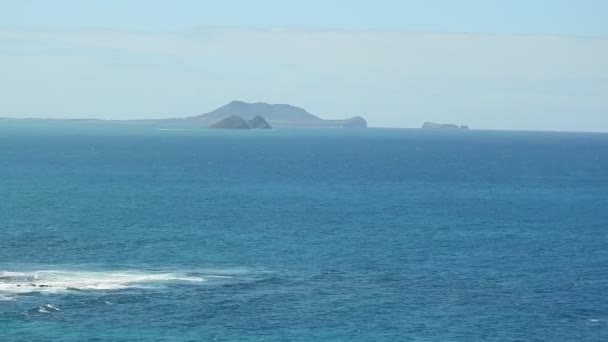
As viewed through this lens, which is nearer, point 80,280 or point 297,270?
point 80,280

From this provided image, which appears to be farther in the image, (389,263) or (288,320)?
(389,263)

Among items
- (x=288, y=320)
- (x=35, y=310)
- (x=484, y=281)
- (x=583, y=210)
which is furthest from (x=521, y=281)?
(x=583, y=210)

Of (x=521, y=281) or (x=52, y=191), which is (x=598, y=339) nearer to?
(x=521, y=281)

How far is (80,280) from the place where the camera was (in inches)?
3679

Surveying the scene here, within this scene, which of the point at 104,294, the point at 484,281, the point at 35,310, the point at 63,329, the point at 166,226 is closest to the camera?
the point at 63,329

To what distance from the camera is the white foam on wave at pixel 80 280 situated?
89250mm

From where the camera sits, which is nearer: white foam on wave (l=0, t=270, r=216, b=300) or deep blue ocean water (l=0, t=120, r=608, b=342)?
deep blue ocean water (l=0, t=120, r=608, b=342)

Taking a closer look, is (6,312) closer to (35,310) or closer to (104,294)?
(35,310)

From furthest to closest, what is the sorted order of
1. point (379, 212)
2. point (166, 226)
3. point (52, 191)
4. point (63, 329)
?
1. point (52, 191)
2. point (379, 212)
3. point (166, 226)
4. point (63, 329)

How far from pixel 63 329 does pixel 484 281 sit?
41255 millimetres

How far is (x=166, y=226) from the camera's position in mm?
133500

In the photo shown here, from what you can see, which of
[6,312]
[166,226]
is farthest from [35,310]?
[166,226]

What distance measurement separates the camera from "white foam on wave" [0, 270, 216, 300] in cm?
8925

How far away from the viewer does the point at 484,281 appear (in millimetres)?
97812
